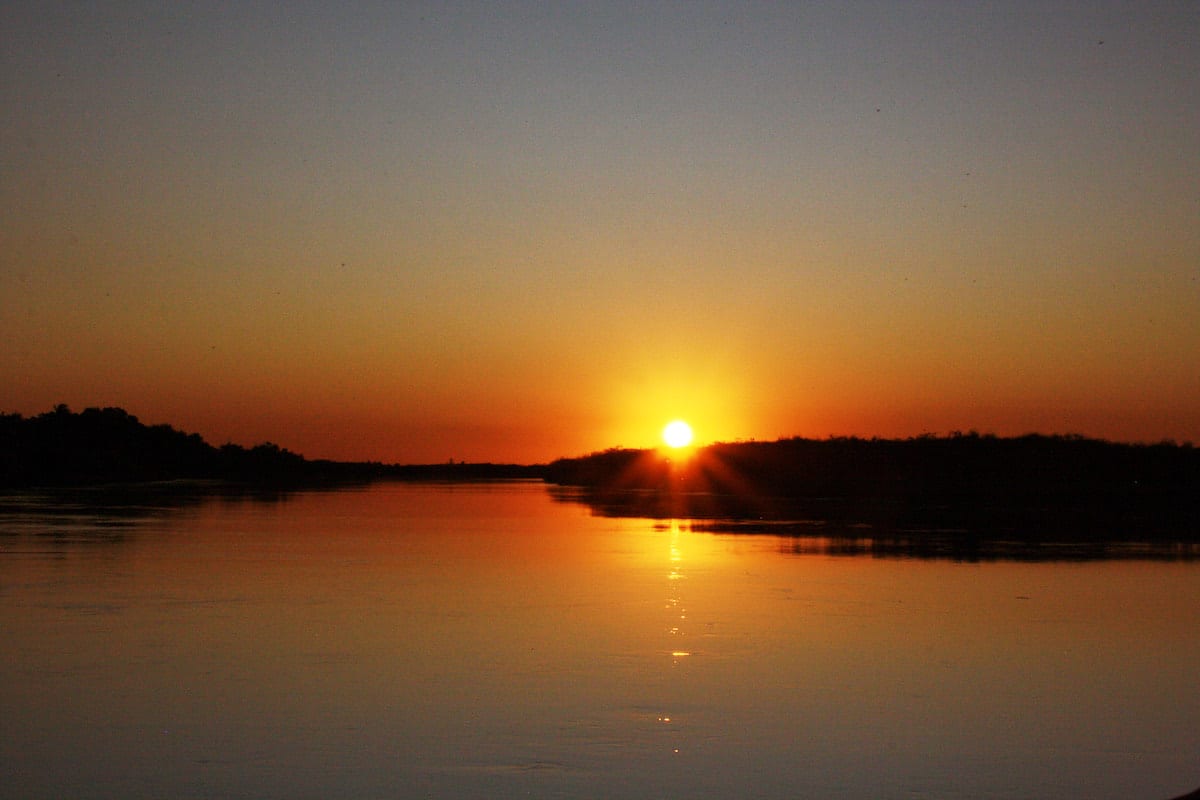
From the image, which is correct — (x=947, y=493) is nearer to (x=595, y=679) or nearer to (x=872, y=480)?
(x=872, y=480)

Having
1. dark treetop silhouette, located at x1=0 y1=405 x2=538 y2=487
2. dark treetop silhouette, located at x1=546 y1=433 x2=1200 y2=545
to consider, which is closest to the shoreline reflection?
dark treetop silhouette, located at x1=546 y1=433 x2=1200 y2=545

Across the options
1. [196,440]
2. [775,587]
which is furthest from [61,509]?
[196,440]

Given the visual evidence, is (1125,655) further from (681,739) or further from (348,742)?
(348,742)

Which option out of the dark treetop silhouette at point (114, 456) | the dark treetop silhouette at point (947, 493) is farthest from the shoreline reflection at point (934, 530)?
the dark treetop silhouette at point (114, 456)

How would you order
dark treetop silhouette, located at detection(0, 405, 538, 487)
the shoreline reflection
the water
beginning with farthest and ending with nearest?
dark treetop silhouette, located at detection(0, 405, 538, 487) → the shoreline reflection → the water

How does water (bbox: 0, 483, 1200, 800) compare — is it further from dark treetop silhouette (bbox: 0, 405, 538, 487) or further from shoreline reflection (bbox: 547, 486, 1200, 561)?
dark treetop silhouette (bbox: 0, 405, 538, 487)

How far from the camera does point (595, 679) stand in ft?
37.5

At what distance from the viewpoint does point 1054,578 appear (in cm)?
1995

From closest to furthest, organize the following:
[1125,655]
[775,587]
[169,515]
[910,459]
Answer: [1125,655] → [775,587] → [169,515] → [910,459]

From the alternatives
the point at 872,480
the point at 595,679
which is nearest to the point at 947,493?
the point at 872,480

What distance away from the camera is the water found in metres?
8.42

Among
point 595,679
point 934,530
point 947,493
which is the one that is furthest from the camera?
point 947,493

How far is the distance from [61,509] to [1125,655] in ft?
111

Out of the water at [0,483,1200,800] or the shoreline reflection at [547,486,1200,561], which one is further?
the shoreline reflection at [547,486,1200,561]
